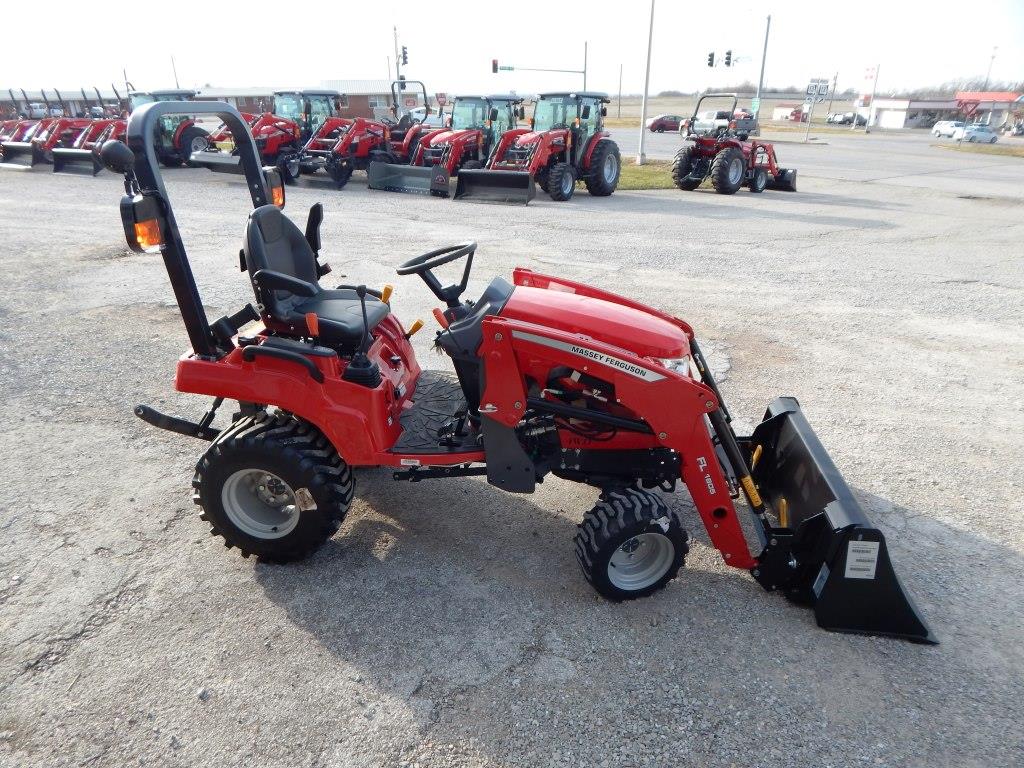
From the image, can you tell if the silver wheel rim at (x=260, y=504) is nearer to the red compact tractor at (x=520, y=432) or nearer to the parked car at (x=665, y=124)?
the red compact tractor at (x=520, y=432)

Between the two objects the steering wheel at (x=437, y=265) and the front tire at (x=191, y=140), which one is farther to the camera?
the front tire at (x=191, y=140)

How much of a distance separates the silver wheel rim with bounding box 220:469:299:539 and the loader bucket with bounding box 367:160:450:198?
11.3 m

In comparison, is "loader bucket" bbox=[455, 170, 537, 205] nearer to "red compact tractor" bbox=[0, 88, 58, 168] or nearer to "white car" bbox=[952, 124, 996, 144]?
"red compact tractor" bbox=[0, 88, 58, 168]

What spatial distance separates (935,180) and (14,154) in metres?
24.4

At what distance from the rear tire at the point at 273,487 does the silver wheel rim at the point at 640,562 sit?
1.26m

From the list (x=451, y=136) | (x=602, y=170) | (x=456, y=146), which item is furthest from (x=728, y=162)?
(x=451, y=136)

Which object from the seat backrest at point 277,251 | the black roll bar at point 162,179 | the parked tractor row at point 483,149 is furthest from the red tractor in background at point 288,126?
the seat backrest at point 277,251

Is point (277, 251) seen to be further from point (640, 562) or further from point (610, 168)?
point (610, 168)

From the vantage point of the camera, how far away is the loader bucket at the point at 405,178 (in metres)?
13.8

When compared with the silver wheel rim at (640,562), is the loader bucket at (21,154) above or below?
above

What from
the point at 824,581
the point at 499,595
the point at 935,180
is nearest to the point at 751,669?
the point at 824,581

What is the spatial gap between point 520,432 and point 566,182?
11025mm

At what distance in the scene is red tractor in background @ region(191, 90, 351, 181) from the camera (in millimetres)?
15593

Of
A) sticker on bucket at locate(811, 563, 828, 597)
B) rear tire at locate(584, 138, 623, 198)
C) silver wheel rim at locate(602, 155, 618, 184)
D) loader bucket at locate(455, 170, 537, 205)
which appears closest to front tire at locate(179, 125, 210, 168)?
loader bucket at locate(455, 170, 537, 205)
